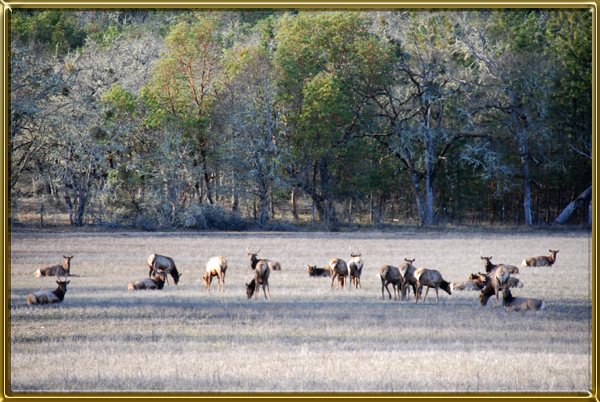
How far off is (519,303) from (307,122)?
2590 cm

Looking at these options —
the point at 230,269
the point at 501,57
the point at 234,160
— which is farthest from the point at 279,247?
the point at 501,57

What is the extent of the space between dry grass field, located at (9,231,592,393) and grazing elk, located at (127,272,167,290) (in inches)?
16.1

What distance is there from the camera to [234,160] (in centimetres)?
3694

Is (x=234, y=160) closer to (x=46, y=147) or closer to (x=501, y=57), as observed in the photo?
(x=46, y=147)

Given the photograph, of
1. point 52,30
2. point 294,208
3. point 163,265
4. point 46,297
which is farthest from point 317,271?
point 52,30

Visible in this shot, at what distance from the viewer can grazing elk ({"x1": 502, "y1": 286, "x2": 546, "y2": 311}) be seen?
40.2 ft

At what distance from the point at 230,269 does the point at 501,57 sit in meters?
26.2

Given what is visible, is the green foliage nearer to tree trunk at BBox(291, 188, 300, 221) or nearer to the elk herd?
tree trunk at BBox(291, 188, 300, 221)

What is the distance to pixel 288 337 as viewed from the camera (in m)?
9.54

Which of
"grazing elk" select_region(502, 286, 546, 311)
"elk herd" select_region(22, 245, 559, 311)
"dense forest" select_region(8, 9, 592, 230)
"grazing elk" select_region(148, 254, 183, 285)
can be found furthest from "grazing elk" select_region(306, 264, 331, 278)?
"dense forest" select_region(8, 9, 592, 230)

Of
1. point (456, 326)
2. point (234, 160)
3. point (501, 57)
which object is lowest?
point (456, 326)

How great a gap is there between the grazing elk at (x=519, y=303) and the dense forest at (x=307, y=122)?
21.5m

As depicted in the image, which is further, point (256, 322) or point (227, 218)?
point (227, 218)

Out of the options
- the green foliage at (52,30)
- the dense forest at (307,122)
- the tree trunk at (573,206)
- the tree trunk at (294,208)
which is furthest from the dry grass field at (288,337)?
the green foliage at (52,30)
